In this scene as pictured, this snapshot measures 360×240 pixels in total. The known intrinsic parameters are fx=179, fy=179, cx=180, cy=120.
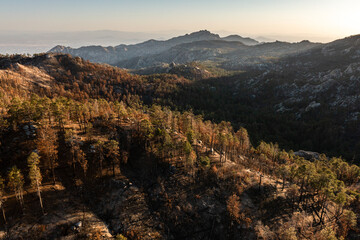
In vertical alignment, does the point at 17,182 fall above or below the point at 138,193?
above

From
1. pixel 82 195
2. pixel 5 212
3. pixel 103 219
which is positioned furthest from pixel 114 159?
pixel 5 212

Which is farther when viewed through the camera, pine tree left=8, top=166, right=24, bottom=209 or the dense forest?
the dense forest

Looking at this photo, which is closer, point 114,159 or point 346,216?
point 346,216

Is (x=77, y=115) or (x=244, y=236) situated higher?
(x=77, y=115)

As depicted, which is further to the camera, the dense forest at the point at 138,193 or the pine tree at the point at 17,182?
the dense forest at the point at 138,193

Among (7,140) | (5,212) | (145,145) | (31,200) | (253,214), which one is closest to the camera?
(5,212)

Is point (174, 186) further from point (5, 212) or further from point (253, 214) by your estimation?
point (5, 212)

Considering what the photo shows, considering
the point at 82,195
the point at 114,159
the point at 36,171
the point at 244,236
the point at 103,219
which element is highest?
the point at 36,171

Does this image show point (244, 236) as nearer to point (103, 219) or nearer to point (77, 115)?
point (103, 219)

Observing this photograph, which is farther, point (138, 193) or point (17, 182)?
point (138, 193)

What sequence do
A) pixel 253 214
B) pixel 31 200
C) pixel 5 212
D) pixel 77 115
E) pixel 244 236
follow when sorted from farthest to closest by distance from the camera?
pixel 77 115
pixel 253 214
pixel 244 236
pixel 31 200
pixel 5 212

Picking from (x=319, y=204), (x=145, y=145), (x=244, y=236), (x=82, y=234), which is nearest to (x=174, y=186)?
(x=145, y=145)
